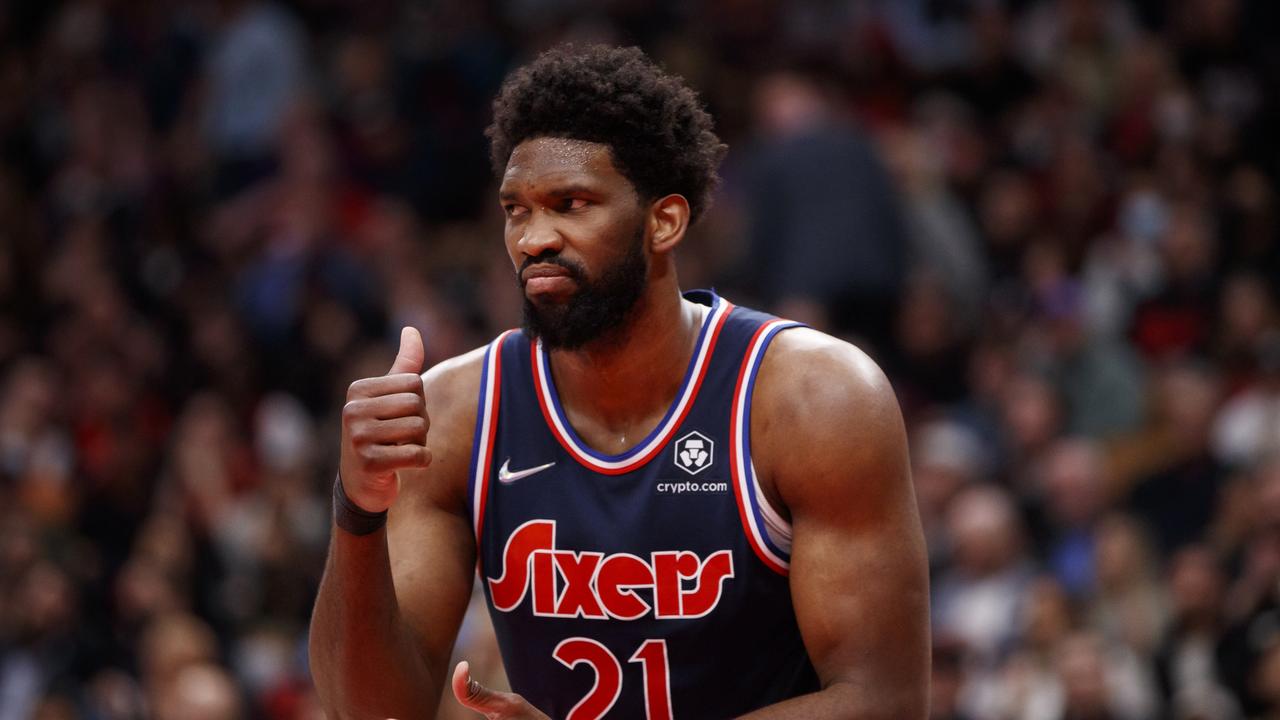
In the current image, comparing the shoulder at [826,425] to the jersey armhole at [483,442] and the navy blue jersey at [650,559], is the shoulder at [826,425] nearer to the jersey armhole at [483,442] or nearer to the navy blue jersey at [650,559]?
the navy blue jersey at [650,559]

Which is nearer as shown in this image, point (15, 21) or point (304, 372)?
point (304, 372)

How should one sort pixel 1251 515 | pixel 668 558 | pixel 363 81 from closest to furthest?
pixel 668 558
pixel 1251 515
pixel 363 81

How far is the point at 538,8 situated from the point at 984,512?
654cm

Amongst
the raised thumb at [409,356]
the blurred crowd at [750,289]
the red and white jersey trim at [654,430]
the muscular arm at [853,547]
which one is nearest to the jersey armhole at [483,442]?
the red and white jersey trim at [654,430]

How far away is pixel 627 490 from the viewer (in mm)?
4180

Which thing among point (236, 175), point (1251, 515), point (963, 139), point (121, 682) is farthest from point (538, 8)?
point (1251, 515)

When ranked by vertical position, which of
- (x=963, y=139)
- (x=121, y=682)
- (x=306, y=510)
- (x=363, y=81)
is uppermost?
(x=363, y=81)

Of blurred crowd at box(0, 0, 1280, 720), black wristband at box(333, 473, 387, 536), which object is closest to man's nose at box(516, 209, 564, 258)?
black wristband at box(333, 473, 387, 536)

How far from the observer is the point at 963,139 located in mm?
11812

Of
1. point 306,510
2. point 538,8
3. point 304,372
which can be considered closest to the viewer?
point 306,510

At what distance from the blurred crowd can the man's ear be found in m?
3.92

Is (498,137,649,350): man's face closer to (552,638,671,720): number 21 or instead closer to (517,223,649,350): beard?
(517,223,649,350): beard

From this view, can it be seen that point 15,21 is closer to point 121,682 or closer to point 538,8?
point 538,8

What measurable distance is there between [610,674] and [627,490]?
40cm
